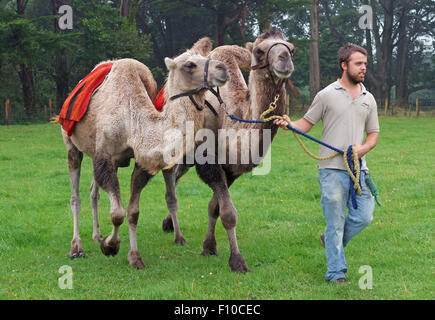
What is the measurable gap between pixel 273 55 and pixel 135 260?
2.68 metres

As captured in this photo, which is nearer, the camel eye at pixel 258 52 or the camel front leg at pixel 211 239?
the camel eye at pixel 258 52

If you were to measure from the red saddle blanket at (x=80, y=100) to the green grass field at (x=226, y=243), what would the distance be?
1.60 meters

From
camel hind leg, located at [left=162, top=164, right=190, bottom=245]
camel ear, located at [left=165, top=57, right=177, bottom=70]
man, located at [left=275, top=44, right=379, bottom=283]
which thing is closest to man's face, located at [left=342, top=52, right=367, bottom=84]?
man, located at [left=275, top=44, right=379, bottom=283]

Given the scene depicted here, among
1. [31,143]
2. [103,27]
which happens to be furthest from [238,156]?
[103,27]

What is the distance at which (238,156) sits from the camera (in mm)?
6219

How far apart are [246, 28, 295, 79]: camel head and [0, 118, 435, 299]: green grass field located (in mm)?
2057

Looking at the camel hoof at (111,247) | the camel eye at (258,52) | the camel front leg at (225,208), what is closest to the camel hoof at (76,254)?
the camel hoof at (111,247)

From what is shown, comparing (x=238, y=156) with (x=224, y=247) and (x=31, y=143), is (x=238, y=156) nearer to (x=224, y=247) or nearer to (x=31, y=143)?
(x=224, y=247)

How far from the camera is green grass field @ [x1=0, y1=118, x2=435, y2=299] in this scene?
544 cm

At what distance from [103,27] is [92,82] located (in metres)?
22.8

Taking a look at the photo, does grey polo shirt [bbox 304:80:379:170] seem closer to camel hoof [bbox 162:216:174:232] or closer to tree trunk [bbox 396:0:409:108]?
camel hoof [bbox 162:216:174:232]

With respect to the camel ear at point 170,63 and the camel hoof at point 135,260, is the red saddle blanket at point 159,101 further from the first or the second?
the camel hoof at point 135,260

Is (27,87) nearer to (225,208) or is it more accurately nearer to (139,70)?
(139,70)

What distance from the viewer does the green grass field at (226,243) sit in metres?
5.44
